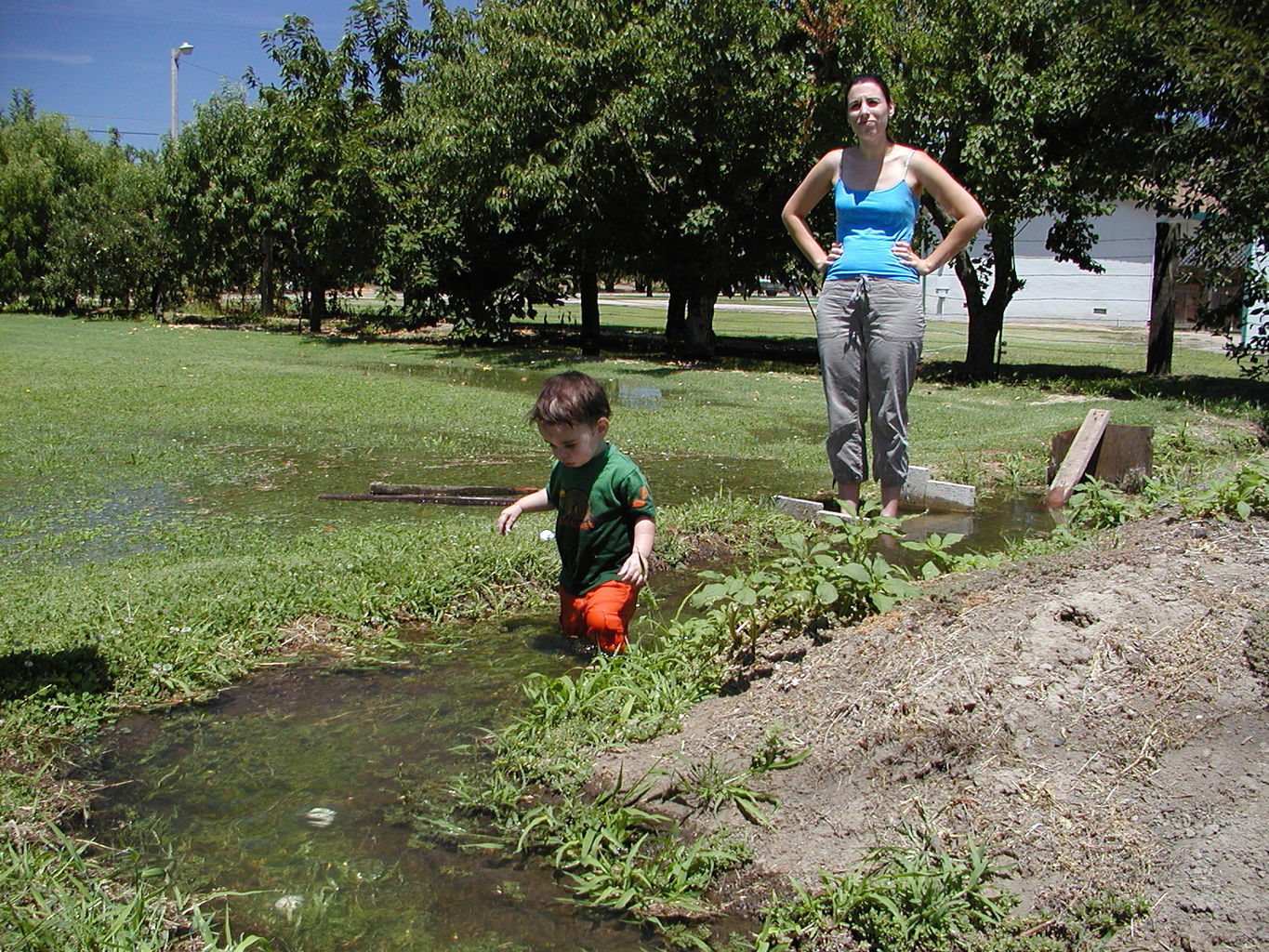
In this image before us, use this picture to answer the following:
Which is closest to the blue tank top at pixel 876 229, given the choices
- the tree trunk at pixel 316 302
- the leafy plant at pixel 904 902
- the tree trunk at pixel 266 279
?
the leafy plant at pixel 904 902

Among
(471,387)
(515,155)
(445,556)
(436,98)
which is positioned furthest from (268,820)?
(436,98)

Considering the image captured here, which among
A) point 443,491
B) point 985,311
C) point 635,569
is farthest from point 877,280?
point 985,311

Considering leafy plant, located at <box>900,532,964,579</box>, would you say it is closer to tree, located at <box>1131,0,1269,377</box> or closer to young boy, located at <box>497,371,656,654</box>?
young boy, located at <box>497,371,656,654</box>

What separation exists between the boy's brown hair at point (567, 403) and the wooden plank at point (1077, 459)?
416 centimetres

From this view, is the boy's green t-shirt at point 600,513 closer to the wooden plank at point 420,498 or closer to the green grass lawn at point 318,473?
the green grass lawn at point 318,473

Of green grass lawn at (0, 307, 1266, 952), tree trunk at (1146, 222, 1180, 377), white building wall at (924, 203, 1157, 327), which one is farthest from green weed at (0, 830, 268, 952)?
white building wall at (924, 203, 1157, 327)

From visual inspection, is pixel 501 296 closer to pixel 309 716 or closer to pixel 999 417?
pixel 999 417

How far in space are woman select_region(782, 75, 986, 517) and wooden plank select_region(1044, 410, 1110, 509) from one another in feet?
6.95

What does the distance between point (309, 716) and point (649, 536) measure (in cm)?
139

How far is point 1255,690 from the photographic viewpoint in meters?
3.01

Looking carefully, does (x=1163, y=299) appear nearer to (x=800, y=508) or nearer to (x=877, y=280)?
(x=800, y=508)

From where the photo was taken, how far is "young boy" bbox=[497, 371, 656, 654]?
434cm

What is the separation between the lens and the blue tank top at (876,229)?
18.2 ft

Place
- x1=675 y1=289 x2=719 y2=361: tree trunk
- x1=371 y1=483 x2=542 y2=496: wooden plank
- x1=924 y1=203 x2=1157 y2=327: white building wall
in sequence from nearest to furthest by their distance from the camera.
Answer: x1=371 y1=483 x2=542 y2=496: wooden plank
x1=675 y1=289 x2=719 y2=361: tree trunk
x1=924 y1=203 x2=1157 y2=327: white building wall
